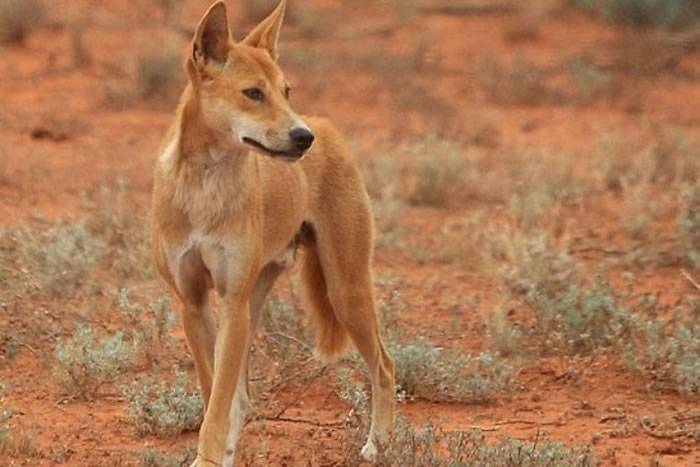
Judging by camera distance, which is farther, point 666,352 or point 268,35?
point 666,352

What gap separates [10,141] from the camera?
11805mm

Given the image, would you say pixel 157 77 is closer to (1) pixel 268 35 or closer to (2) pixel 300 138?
(1) pixel 268 35

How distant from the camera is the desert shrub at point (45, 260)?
7.86 meters

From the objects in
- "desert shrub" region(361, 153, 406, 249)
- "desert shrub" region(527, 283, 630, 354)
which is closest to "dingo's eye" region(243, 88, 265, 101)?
"desert shrub" region(527, 283, 630, 354)

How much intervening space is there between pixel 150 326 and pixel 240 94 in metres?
2.22

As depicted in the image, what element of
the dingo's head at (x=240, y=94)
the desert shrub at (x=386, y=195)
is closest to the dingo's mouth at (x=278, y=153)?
the dingo's head at (x=240, y=94)

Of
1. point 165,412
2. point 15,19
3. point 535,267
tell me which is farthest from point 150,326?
point 15,19

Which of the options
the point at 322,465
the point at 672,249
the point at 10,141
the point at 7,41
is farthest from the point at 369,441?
the point at 7,41

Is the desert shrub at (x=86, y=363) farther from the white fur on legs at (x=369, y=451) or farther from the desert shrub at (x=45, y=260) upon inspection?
the white fur on legs at (x=369, y=451)

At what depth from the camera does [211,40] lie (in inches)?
220

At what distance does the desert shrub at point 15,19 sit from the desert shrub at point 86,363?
8541mm

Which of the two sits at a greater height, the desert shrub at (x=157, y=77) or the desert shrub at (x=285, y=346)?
the desert shrub at (x=285, y=346)

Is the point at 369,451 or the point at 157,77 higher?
the point at 369,451

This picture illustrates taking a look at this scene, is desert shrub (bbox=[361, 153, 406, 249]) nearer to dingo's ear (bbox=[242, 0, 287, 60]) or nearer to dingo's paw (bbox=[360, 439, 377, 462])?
dingo's paw (bbox=[360, 439, 377, 462])
